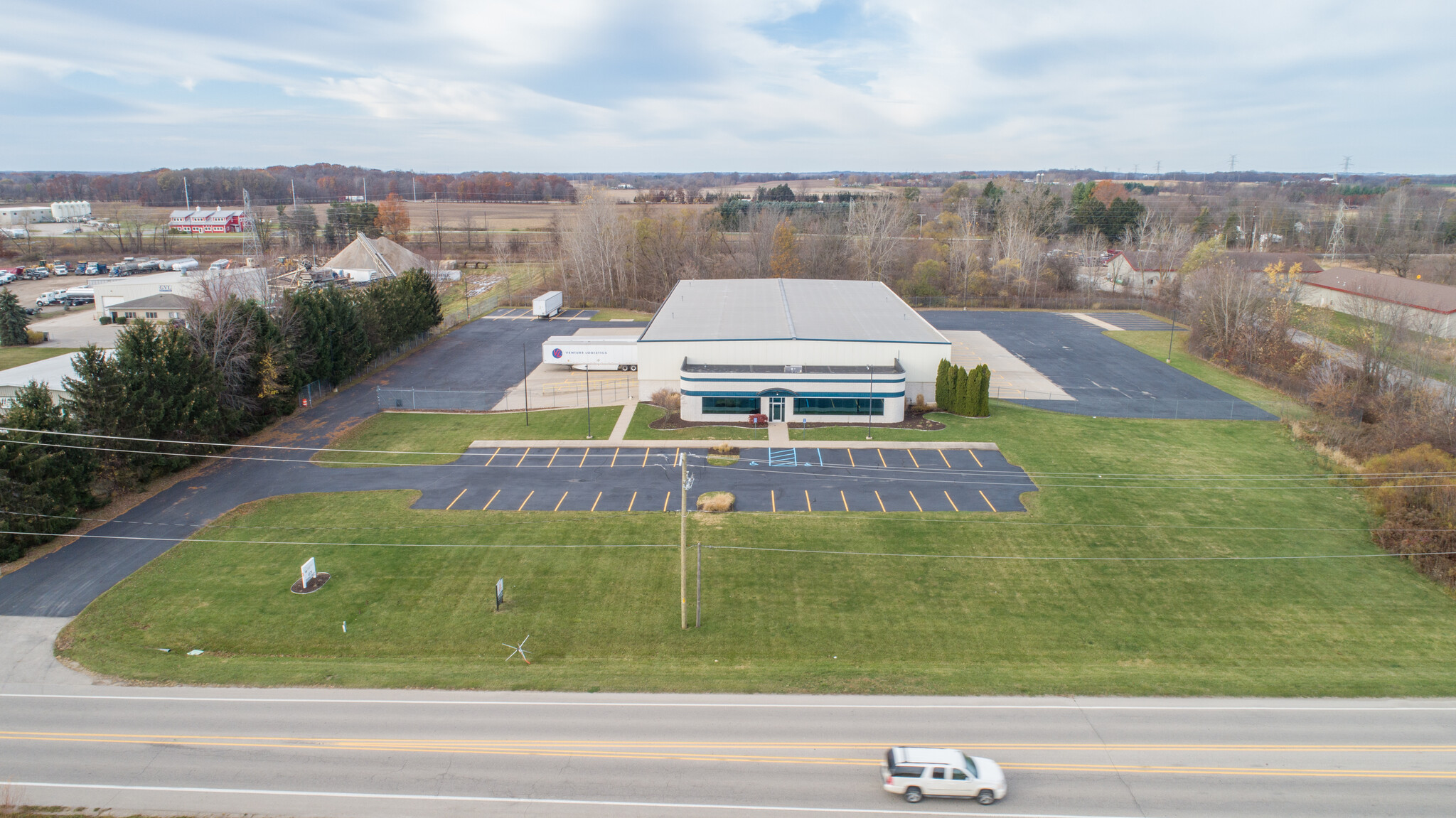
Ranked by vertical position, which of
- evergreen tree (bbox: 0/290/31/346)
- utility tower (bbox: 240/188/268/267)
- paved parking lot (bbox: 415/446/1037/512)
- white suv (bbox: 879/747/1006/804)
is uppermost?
utility tower (bbox: 240/188/268/267)

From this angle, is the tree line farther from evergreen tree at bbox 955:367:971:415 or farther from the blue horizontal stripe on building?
evergreen tree at bbox 955:367:971:415

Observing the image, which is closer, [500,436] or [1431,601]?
[1431,601]

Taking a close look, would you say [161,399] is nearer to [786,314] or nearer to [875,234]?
[786,314]

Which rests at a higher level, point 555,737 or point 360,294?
point 360,294

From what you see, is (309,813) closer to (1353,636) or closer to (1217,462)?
(1353,636)

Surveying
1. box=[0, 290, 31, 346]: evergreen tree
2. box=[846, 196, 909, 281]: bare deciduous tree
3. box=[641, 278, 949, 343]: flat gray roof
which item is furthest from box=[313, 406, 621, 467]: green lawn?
box=[846, 196, 909, 281]: bare deciduous tree

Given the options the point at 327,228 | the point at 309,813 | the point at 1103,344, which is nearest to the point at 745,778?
the point at 309,813
